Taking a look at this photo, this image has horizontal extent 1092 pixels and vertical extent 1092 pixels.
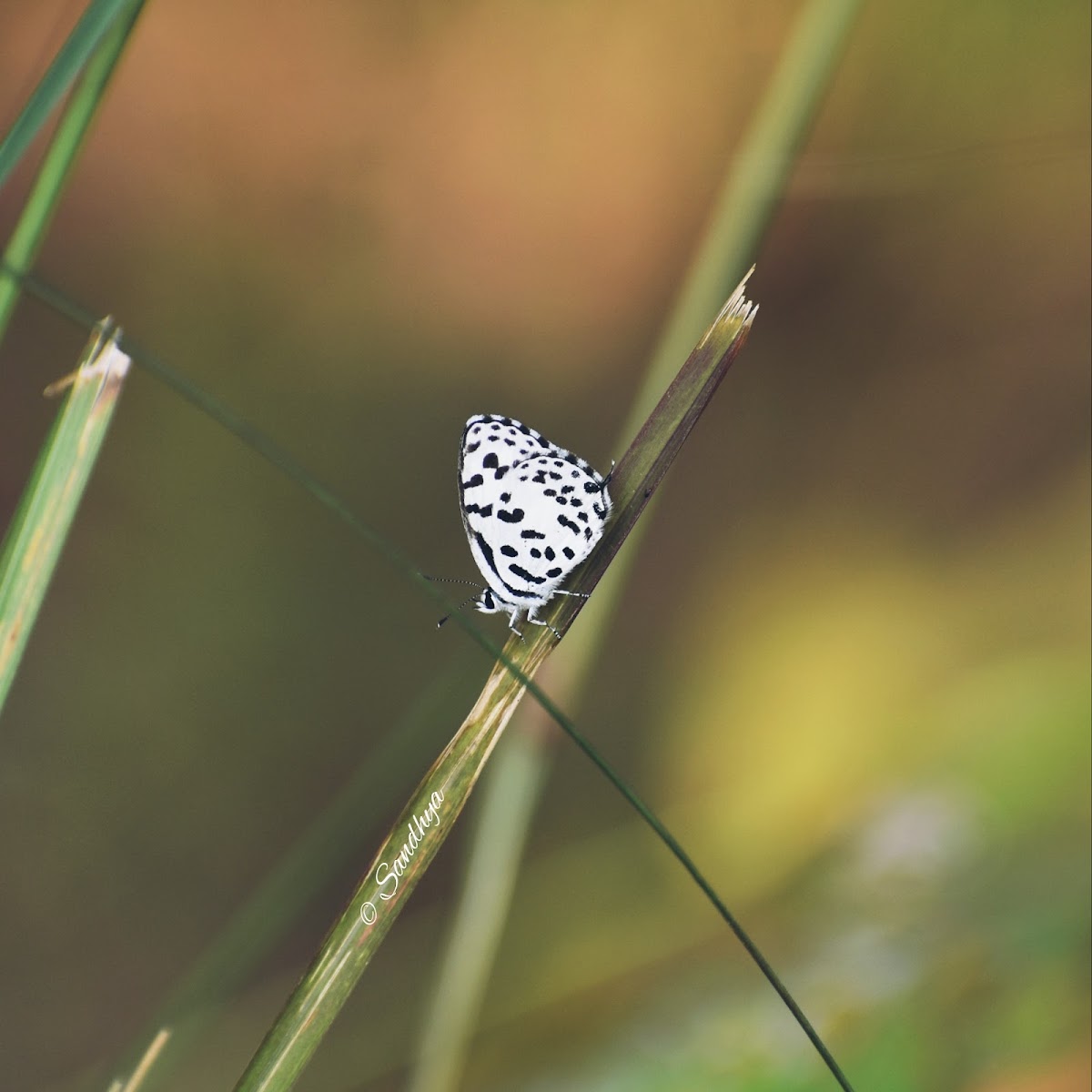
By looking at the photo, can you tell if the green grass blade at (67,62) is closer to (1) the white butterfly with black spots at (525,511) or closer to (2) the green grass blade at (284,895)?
(1) the white butterfly with black spots at (525,511)

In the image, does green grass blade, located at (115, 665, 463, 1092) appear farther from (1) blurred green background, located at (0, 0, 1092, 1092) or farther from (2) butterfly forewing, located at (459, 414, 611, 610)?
(2) butterfly forewing, located at (459, 414, 611, 610)

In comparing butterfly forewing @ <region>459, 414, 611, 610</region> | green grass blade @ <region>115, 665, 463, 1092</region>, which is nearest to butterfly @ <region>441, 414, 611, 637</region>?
butterfly forewing @ <region>459, 414, 611, 610</region>

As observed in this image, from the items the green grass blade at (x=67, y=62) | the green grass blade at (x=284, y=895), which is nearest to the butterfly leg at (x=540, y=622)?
the green grass blade at (x=284, y=895)

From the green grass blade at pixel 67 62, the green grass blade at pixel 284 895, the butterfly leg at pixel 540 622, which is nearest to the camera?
the green grass blade at pixel 67 62

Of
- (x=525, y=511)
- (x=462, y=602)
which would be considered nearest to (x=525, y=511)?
(x=525, y=511)

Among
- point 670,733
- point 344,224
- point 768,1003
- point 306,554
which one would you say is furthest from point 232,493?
point 768,1003

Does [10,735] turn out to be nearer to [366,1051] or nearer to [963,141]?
[366,1051]
